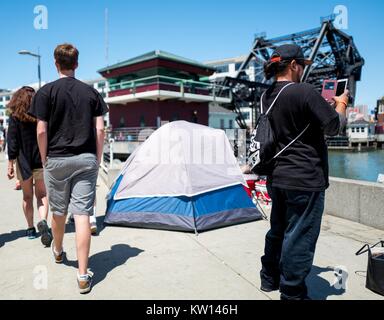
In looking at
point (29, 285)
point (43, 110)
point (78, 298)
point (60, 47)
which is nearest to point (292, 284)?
point (78, 298)

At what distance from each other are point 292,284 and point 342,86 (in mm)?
1583

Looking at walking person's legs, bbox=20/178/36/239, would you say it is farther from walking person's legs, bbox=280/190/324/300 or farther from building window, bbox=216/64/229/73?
building window, bbox=216/64/229/73

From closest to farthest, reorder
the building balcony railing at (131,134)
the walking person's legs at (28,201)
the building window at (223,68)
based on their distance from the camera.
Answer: the walking person's legs at (28,201) < the building balcony railing at (131,134) < the building window at (223,68)

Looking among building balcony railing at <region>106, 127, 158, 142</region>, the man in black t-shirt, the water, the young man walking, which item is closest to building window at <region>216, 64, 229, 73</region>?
building balcony railing at <region>106, 127, 158, 142</region>

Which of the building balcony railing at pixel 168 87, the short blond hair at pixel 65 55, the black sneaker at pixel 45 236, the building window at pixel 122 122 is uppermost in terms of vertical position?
the building balcony railing at pixel 168 87

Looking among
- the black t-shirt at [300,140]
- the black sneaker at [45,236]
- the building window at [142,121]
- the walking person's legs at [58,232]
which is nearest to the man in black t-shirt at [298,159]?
the black t-shirt at [300,140]

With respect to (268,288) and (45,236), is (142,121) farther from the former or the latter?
(268,288)

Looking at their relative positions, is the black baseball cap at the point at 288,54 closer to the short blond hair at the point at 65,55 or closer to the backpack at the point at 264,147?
the backpack at the point at 264,147

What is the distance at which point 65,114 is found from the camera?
2.94 metres

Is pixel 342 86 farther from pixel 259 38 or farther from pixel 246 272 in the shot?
pixel 259 38

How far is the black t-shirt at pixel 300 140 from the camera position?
232cm

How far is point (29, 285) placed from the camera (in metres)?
3.02

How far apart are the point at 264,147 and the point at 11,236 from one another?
12.4 feet

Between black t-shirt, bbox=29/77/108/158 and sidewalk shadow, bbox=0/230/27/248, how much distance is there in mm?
2074
